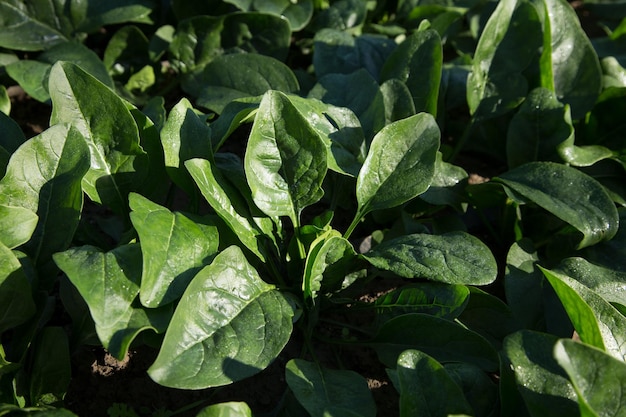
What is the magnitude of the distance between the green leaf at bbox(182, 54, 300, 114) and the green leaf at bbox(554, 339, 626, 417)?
3.87ft

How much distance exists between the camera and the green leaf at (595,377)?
1164 millimetres

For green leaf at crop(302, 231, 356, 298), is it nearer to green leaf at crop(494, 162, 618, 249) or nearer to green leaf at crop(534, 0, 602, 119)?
green leaf at crop(494, 162, 618, 249)

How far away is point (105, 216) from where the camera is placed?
2037mm

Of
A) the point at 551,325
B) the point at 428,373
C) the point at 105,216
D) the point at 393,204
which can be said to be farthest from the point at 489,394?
the point at 105,216

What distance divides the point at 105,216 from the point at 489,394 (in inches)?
46.9

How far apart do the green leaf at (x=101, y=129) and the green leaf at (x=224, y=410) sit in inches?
24.7

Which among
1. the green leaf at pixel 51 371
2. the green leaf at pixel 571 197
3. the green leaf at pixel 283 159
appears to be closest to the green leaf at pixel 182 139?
the green leaf at pixel 283 159

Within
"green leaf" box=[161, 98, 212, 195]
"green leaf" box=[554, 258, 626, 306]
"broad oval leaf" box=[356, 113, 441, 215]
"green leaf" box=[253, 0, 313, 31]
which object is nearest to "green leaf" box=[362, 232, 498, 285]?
"broad oval leaf" box=[356, 113, 441, 215]

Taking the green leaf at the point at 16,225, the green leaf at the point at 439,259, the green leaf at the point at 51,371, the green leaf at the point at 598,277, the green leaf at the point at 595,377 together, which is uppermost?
the green leaf at the point at 16,225

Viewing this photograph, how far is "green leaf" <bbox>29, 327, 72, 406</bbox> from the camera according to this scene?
1.45 metres

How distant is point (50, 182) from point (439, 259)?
0.85 meters

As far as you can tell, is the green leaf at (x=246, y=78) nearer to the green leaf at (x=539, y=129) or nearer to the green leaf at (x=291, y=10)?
the green leaf at (x=291, y=10)

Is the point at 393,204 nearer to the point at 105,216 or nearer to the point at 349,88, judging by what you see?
the point at 349,88

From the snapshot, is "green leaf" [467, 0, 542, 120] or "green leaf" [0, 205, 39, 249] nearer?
"green leaf" [0, 205, 39, 249]
